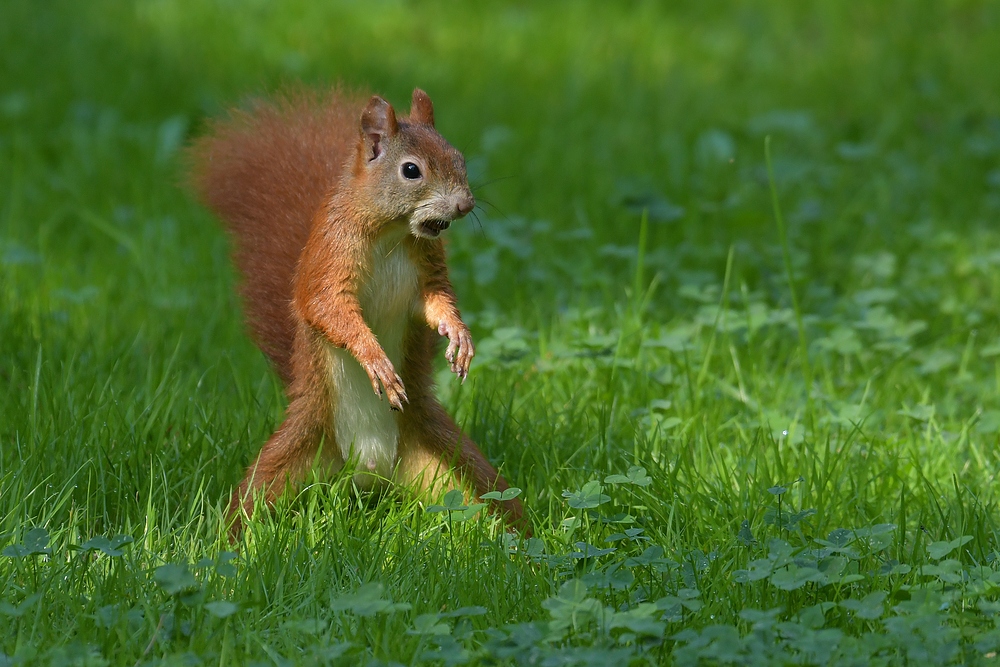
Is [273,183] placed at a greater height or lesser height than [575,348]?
greater

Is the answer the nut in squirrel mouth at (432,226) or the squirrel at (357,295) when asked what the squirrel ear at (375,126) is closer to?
the squirrel at (357,295)

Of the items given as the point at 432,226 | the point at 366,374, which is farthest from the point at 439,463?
the point at 432,226

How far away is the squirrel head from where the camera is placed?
2.31 metres

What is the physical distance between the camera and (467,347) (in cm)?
240

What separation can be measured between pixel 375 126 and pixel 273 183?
49 centimetres

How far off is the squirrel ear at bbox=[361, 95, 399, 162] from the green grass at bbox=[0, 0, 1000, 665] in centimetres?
67

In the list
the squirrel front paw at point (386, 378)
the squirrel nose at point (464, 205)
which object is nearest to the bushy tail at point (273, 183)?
the squirrel front paw at point (386, 378)

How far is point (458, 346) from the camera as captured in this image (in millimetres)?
2404

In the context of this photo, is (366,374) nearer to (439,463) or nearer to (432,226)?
A: (439,463)

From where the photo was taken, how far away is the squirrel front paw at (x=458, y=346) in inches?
94.0

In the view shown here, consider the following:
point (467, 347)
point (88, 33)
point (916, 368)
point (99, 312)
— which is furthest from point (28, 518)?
point (88, 33)

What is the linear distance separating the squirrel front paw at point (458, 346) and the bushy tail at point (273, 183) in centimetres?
38

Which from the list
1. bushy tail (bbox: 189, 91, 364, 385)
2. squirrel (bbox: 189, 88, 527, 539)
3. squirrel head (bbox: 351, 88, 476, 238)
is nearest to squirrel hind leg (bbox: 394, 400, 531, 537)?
squirrel (bbox: 189, 88, 527, 539)

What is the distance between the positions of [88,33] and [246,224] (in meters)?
3.60
